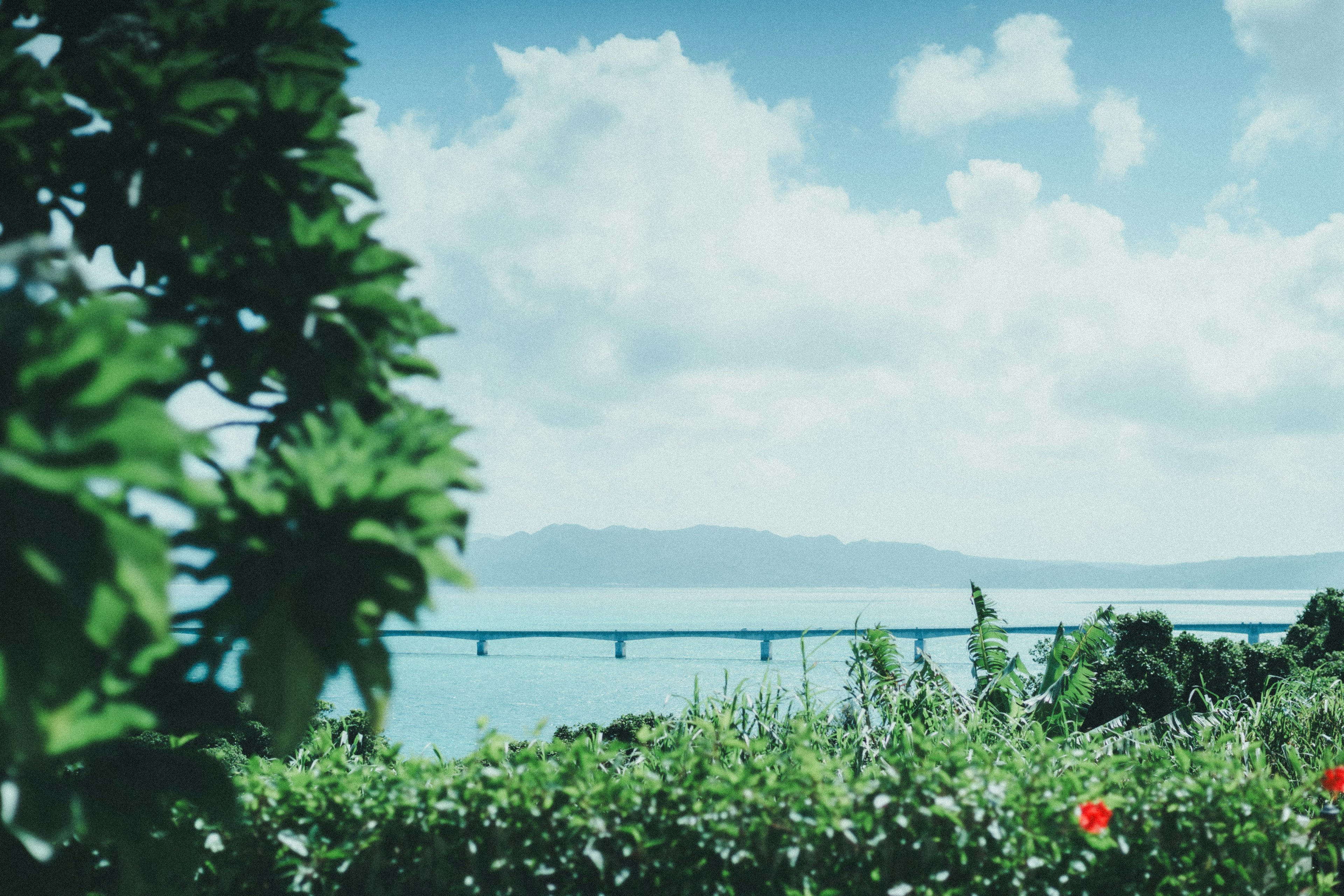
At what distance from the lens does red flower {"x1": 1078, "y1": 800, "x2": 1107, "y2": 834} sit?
11.7 feet

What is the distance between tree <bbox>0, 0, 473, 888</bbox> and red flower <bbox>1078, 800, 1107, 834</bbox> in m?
2.84

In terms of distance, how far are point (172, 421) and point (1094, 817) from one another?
365 centimetres

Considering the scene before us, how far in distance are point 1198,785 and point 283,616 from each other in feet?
12.4

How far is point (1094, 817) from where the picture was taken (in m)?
3.59

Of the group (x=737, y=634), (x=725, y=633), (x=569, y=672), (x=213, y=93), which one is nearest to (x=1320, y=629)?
(x=213, y=93)

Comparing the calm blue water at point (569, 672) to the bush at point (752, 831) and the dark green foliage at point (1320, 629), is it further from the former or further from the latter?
the dark green foliage at point (1320, 629)

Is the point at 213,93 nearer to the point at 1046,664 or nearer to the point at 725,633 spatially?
the point at 1046,664

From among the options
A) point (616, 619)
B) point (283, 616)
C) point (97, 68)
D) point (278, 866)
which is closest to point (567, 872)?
point (278, 866)

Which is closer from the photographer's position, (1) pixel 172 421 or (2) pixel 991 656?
(1) pixel 172 421

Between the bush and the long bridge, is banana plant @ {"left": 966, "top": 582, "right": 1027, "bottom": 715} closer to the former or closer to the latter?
the bush

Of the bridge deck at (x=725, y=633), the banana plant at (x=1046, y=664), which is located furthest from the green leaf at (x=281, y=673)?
the bridge deck at (x=725, y=633)

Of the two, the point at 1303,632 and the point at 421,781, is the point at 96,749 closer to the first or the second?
the point at 421,781

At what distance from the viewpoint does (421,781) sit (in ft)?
12.4

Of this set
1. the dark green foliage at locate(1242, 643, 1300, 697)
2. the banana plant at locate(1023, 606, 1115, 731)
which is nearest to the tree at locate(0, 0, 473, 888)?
the banana plant at locate(1023, 606, 1115, 731)
